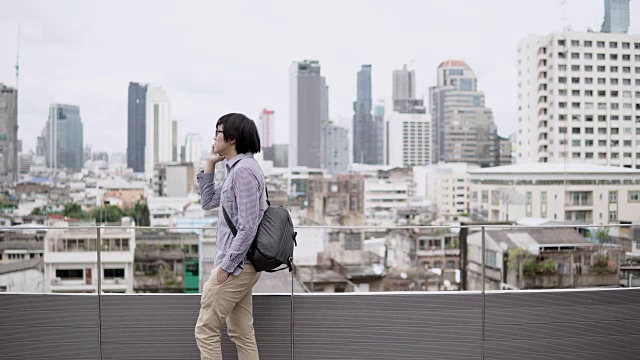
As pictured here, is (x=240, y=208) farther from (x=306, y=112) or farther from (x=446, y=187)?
(x=306, y=112)

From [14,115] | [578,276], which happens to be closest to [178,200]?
[14,115]

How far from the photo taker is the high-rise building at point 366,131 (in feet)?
137

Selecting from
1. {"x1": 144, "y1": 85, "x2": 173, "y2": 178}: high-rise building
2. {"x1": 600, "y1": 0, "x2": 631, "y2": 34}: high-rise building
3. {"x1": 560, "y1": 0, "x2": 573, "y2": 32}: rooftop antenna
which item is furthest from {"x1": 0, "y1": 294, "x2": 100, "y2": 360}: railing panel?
{"x1": 144, "y1": 85, "x2": 173, "y2": 178}: high-rise building

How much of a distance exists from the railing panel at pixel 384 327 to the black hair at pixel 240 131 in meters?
0.87

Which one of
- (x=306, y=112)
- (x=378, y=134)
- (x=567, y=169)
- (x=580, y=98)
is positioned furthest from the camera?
(x=378, y=134)

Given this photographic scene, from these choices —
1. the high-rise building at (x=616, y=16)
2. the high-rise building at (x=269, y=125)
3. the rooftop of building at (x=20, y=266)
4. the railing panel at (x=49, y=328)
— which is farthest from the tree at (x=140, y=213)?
the railing panel at (x=49, y=328)

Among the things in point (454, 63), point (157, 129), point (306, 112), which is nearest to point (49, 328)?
point (157, 129)

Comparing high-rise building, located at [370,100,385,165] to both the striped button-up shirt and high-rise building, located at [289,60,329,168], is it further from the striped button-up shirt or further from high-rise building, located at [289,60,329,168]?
the striped button-up shirt

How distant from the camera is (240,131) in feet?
7.71

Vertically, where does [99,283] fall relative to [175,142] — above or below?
below

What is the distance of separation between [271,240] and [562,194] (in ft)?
69.3

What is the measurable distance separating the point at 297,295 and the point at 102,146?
33.3 metres

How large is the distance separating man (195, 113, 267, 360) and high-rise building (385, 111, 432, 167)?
124 ft

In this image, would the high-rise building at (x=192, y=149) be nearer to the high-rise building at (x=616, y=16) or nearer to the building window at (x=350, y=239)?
the high-rise building at (x=616, y=16)
